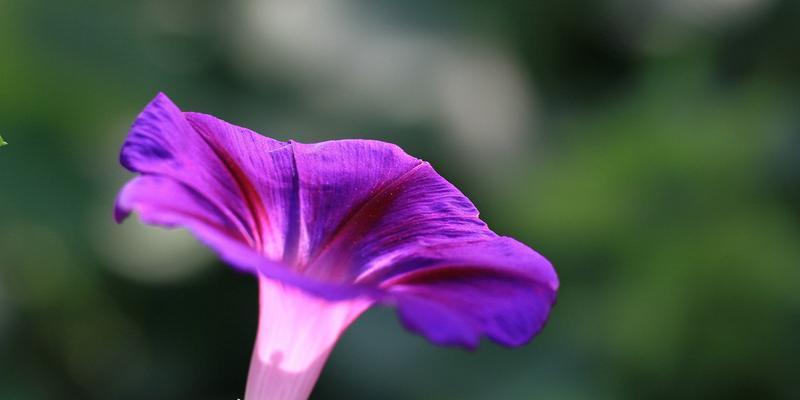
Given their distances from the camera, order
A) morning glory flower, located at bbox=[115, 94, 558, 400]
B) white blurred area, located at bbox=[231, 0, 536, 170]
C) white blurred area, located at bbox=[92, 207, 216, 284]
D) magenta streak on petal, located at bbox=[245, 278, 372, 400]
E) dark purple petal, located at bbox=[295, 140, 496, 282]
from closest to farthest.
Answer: morning glory flower, located at bbox=[115, 94, 558, 400], magenta streak on petal, located at bbox=[245, 278, 372, 400], dark purple petal, located at bbox=[295, 140, 496, 282], white blurred area, located at bbox=[92, 207, 216, 284], white blurred area, located at bbox=[231, 0, 536, 170]

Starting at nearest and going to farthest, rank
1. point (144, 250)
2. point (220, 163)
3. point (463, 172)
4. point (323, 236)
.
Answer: point (220, 163) → point (323, 236) → point (144, 250) → point (463, 172)

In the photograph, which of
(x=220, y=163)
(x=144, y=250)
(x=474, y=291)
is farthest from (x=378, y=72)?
(x=474, y=291)

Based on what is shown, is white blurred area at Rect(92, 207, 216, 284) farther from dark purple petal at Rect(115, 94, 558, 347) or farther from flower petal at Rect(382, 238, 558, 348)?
flower petal at Rect(382, 238, 558, 348)

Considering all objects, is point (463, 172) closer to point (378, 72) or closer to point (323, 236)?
point (378, 72)

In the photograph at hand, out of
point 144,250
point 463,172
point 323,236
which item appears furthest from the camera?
point 463,172

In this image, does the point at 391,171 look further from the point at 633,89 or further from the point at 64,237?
the point at 633,89

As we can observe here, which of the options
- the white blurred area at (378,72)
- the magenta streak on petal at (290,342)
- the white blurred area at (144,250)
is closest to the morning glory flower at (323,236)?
the magenta streak on petal at (290,342)

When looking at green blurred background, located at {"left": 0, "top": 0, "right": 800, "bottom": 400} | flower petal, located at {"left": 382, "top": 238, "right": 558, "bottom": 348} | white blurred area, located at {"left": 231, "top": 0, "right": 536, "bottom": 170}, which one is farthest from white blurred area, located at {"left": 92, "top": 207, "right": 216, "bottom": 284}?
flower petal, located at {"left": 382, "top": 238, "right": 558, "bottom": 348}
